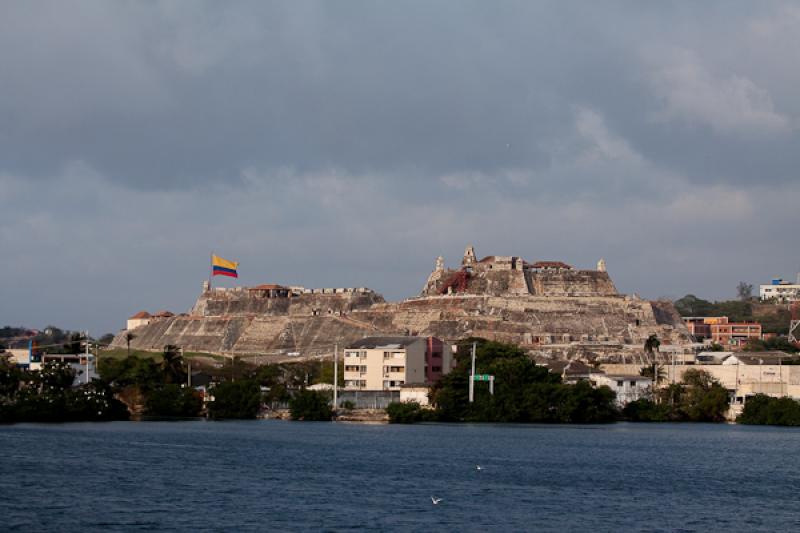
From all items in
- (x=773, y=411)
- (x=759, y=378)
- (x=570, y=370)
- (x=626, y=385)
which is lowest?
(x=773, y=411)

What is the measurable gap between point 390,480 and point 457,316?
81966 mm

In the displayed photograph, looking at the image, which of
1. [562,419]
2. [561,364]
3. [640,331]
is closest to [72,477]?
[562,419]

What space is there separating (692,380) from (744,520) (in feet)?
166

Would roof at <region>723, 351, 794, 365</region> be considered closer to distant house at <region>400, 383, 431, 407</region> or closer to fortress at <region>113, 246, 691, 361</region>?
fortress at <region>113, 246, 691, 361</region>

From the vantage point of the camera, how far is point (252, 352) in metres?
136

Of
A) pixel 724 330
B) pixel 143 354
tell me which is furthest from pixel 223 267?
pixel 724 330

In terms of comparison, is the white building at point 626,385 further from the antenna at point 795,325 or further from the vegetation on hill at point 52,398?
the antenna at point 795,325

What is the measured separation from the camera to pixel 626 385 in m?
91.8

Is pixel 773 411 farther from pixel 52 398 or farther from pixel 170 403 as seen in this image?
pixel 52 398

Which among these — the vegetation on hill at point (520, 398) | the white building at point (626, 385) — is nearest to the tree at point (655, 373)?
the white building at point (626, 385)

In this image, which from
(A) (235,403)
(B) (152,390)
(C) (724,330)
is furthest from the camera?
(C) (724,330)

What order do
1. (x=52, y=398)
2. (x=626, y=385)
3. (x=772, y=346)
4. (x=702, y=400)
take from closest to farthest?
(x=52, y=398) → (x=702, y=400) → (x=626, y=385) → (x=772, y=346)

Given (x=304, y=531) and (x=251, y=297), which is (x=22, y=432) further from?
(x=251, y=297)

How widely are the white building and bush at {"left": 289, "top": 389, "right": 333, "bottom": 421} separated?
700 inches
